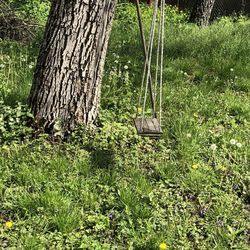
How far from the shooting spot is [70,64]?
3.85 m

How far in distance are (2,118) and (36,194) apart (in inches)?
39.6

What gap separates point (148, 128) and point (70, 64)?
938 millimetres

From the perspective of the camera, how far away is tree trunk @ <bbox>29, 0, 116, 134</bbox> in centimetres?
379

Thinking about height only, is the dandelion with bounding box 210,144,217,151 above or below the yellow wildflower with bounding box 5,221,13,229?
above

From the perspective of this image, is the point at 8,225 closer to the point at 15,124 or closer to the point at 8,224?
the point at 8,224

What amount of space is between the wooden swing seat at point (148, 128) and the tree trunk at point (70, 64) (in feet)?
2.10

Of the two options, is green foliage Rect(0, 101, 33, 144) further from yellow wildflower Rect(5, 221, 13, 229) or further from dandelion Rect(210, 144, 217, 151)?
dandelion Rect(210, 144, 217, 151)

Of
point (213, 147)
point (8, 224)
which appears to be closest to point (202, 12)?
point (213, 147)

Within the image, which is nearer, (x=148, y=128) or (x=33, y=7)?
(x=148, y=128)

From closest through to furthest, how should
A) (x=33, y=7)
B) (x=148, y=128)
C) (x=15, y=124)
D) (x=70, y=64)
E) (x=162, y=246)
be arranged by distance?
1. (x=162, y=246)
2. (x=148, y=128)
3. (x=70, y=64)
4. (x=15, y=124)
5. (x=33, y=7)

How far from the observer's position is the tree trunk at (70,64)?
3.79 metres

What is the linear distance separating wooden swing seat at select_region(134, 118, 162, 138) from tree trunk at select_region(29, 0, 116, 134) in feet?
2.10

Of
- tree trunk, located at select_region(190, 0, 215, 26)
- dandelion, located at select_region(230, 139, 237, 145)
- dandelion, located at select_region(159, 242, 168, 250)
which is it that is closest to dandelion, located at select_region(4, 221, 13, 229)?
dandelion, located at select_region(159, 242, 168, 250)

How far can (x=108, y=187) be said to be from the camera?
11.2ft
